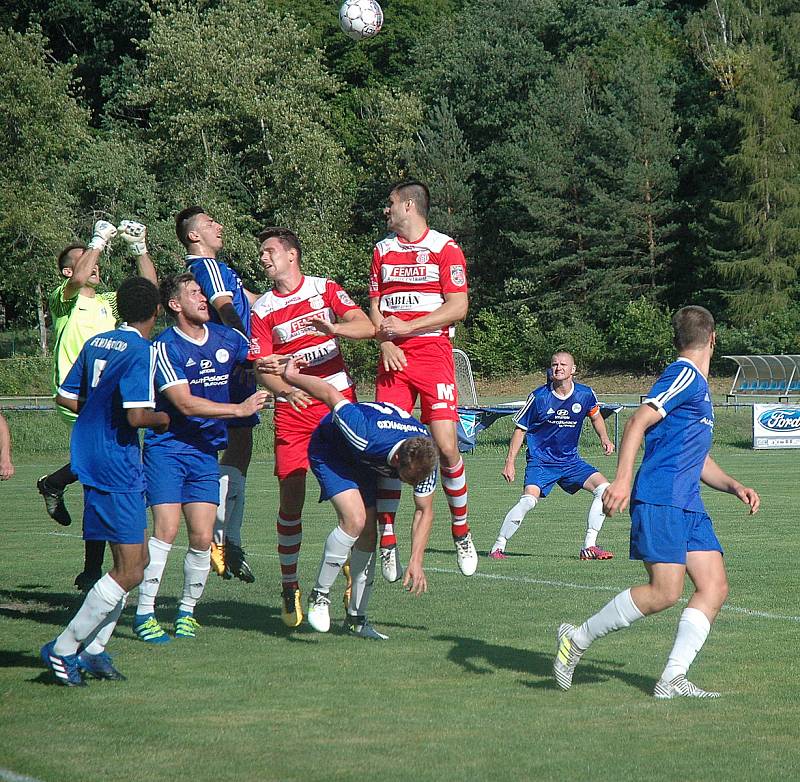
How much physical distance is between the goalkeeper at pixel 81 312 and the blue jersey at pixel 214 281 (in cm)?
40

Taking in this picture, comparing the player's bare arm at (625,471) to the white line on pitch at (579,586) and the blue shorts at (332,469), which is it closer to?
the blue shorts at (332,469)

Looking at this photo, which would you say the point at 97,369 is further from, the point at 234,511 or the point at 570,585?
the point at 570,585

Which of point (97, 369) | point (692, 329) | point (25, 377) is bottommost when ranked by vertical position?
point (25, 377)

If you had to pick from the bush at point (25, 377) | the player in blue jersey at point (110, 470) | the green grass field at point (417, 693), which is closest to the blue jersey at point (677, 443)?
the green grass field at point (417, 693)

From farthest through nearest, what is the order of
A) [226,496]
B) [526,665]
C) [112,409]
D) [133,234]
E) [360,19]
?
[360,19], [226,496], [133,234], [526,665], [112,409]

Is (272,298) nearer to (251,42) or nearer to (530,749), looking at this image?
(530,749)

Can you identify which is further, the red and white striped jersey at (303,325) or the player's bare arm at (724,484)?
the red and white striped jersey at (303,325)

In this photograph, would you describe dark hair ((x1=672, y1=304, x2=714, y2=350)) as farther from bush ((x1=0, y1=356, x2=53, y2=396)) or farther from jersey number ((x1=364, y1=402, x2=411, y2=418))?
bush ((x1=0, y1=356, x2=53, y2=396))

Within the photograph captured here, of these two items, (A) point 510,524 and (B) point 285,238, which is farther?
(A) point 510,524

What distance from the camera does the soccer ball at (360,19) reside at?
21.4 m

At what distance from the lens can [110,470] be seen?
267 inches

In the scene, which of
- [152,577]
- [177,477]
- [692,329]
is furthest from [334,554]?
[692,329]

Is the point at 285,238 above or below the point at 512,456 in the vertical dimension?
above

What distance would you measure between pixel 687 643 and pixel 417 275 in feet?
11.5
